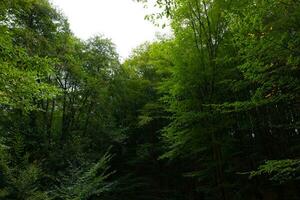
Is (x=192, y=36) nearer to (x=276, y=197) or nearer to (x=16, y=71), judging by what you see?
(x=276, y=197)

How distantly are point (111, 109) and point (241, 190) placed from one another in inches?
452

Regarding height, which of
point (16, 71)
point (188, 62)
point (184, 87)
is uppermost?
point (188, 62)

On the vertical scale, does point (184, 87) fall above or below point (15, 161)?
above

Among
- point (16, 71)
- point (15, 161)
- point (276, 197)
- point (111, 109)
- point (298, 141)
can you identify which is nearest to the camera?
point (16, 71)

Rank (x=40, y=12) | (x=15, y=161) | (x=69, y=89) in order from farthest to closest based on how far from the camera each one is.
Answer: (x=69, y=89) → (x=40, y=12) → (x=15, y=161)

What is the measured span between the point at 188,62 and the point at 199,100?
1.62 meters

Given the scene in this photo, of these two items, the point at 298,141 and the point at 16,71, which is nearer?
the point at 16,71

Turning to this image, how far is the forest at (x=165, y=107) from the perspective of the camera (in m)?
8.23

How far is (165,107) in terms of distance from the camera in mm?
19391

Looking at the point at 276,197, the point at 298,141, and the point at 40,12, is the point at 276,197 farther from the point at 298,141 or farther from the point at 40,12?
the point at 40,12

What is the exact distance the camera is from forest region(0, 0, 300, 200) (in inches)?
324

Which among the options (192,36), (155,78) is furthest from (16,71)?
(155,78)

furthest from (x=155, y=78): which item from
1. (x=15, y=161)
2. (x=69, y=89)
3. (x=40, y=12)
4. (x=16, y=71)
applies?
(x=16, y=71)

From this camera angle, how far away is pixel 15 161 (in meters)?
16.7
